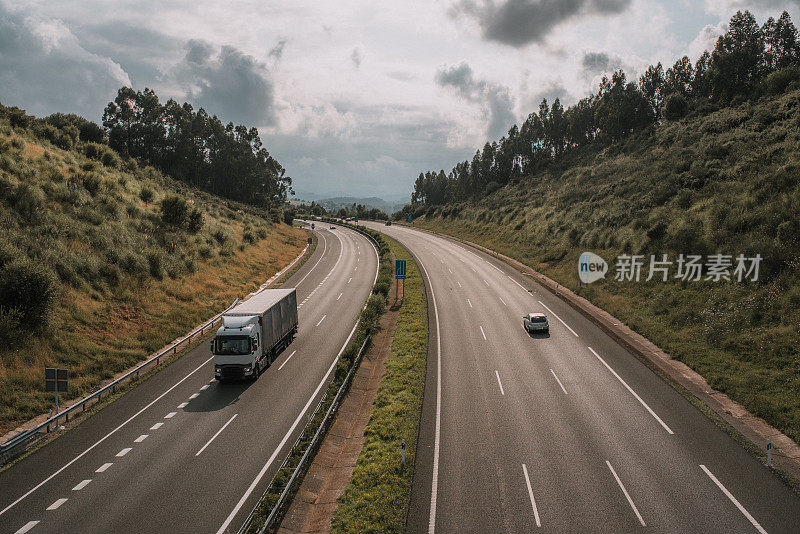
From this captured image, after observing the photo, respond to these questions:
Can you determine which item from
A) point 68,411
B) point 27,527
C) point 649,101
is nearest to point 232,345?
point 68,411

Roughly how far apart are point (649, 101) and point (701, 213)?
77.7 metres

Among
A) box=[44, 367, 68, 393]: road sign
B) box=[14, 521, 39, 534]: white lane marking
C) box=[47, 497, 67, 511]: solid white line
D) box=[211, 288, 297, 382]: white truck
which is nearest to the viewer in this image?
box=[14, 521, 39, 534]: white lane marking

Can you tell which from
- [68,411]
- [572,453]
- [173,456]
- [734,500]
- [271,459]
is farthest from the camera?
[68,411]

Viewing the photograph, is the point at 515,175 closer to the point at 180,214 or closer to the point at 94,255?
the point at 180,214

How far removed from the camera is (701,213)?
36062 mm

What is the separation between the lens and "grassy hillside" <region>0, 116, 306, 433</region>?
22.6 metres

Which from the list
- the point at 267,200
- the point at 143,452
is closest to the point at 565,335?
the point at 143,452

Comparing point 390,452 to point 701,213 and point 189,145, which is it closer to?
point 701,213

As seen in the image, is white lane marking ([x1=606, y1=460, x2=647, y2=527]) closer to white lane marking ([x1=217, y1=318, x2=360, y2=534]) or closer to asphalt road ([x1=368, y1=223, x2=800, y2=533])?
asphalt road ([x1=368, y1=223, x2=800, y2=533])

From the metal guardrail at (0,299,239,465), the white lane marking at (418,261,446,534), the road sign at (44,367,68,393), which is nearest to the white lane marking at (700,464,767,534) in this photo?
the white lane marking at (418,261,446,534)

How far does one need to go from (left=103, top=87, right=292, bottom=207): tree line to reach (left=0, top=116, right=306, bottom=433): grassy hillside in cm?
4652

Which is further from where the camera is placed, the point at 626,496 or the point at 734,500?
the point at 626,496

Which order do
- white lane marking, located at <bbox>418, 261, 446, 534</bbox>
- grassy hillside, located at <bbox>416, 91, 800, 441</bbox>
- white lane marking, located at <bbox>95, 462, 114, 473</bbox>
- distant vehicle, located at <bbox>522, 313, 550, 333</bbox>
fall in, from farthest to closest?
distant vehicle, located at <bbox>522, 313, 550, 333</bbox> → grassy hillside, located at <bbox>416, 91, 800, 441</bbox> → white lane marking, located at <bbox>95, 462, 114, 473</bbox> → white lane marking, located at <bbox>418, 261, 446, 534</bbox>

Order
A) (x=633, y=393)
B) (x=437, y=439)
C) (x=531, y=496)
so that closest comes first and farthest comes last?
(x=531, y=496), (x=437, y=439), (x=633, y=393)
